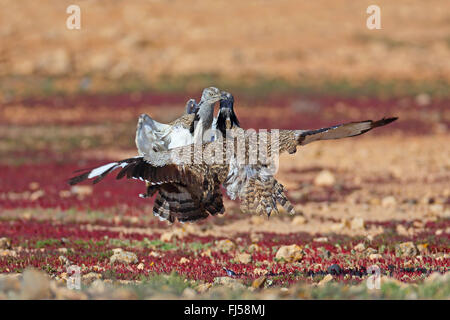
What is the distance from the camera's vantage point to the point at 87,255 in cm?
970

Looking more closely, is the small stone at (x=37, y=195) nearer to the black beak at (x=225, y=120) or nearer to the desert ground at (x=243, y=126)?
the desert ground at (x=243, y=126)

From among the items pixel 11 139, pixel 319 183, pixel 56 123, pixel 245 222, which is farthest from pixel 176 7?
pixel 245 222

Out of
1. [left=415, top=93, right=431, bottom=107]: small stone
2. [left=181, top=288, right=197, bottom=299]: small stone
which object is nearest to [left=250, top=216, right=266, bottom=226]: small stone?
[left=181, top=288, right=197, bottom=299]: small stone

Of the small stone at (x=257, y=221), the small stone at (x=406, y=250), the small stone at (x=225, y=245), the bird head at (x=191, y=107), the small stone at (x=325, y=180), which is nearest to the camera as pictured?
the bird head at (x=191, y=107)

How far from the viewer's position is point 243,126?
2633 centimetres

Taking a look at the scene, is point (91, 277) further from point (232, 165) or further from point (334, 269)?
point (334, 269)

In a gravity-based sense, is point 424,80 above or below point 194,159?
above

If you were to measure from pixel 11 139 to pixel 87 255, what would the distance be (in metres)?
16.6

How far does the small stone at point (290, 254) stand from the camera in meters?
9.10

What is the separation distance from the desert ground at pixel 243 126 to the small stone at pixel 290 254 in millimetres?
19

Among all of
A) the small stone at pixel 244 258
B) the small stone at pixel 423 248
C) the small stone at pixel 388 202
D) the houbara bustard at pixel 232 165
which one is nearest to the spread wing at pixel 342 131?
the houbara bustard at pixel 232 165

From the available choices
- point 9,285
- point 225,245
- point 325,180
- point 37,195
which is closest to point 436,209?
point 325,180

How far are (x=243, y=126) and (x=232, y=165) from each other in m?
18.8

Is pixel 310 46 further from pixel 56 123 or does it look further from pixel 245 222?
pixel 245 222
